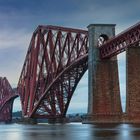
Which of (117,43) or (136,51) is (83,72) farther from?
(136,51)

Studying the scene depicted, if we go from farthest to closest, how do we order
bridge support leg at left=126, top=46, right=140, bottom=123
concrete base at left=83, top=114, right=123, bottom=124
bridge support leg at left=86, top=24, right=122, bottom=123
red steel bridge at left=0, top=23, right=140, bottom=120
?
red steel bridge at left=0, top=23, right=140, bottom=120
bridge support leg at left=86, top=24, right=122, bottom=123
concrete base at left=83, top=114, right=123, bottom=124
bridge support leg at left=126, top=46, right=140, bottom=123

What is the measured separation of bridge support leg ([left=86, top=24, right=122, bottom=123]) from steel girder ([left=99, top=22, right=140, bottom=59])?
236 cm

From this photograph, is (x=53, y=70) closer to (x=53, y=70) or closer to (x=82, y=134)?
(x=53, y=70)

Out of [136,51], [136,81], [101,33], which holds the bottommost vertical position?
[136,81]

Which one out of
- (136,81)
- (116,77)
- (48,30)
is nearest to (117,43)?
(116,77)

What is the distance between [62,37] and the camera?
126312 mm

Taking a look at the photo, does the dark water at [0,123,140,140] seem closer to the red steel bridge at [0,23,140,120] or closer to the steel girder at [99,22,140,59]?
the steel girder at [99,22,140,59]

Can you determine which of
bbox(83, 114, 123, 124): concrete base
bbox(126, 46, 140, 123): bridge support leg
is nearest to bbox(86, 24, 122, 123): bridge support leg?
bbox(83, 114, 123, 124): concrete base

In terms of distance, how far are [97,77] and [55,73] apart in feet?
102

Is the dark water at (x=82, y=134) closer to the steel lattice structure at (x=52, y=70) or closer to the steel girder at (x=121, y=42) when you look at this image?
the steel girder at (x=121, y=42)

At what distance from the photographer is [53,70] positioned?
425 feet

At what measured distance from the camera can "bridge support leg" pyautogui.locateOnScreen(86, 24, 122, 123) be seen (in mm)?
94938

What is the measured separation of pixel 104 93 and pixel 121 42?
38.2 ft

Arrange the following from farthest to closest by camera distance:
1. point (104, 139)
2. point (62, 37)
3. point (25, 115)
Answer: point (25, 115) < point (62, 37) < point (104, 139)
